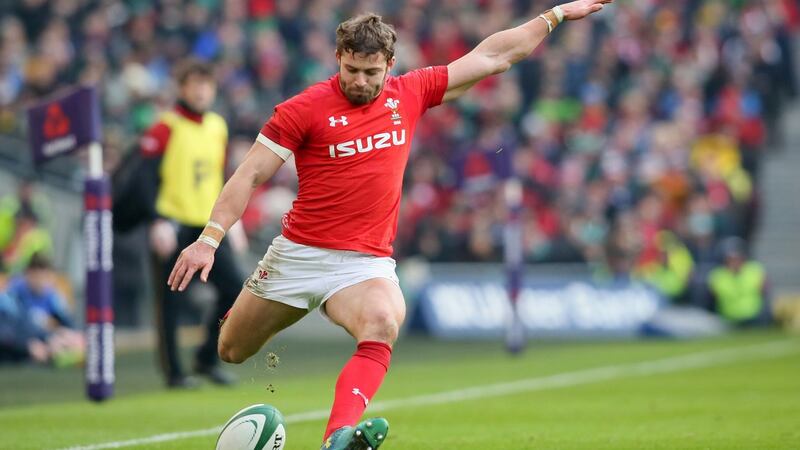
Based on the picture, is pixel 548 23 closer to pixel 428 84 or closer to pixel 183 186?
pixel 428 84

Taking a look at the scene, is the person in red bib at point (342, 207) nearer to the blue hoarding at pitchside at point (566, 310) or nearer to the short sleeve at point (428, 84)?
the short sleeve at point (428, 84)

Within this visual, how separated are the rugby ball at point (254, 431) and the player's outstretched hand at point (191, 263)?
0.77m

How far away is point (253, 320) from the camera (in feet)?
26.3

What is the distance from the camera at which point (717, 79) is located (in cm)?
2867

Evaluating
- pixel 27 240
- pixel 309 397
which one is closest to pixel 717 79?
pixel 27 240

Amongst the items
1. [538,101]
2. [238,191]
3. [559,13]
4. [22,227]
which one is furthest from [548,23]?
[538,101]

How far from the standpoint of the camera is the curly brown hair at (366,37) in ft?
24.5

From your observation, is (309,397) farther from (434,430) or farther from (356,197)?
(356,197)

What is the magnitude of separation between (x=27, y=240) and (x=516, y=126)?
1154 cm

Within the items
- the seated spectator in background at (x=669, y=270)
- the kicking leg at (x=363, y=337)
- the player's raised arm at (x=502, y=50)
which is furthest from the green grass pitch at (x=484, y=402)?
the seated spectator in background at (x=669, y=270)

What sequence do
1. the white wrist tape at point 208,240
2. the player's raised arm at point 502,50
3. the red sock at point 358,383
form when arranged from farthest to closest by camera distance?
the player's raised arm at point 502,50
the white wrist tape at point 208,240
the red sock at point 358,383

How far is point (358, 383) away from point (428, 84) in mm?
1809

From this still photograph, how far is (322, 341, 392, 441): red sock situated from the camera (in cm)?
710

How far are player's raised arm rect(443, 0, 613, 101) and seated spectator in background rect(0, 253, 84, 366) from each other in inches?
353
